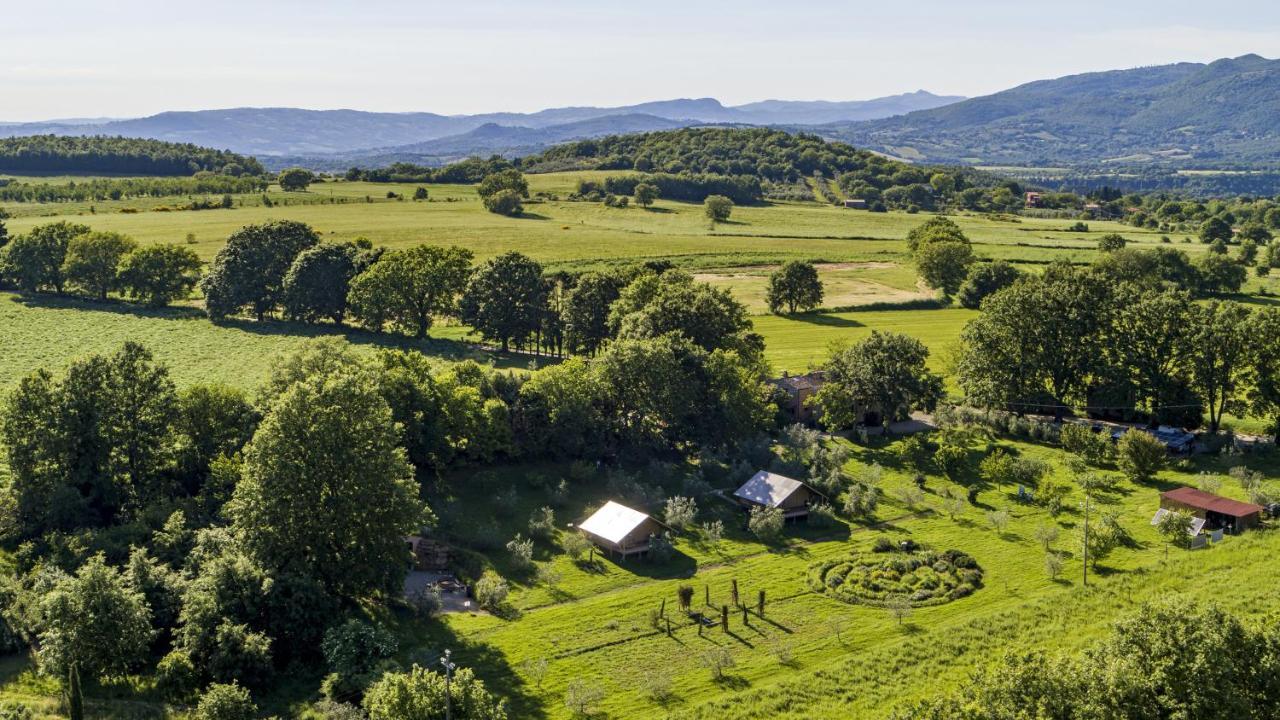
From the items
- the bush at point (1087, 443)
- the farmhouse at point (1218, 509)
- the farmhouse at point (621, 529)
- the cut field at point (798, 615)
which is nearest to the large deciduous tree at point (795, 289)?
→ the bush at point (1087, 443)

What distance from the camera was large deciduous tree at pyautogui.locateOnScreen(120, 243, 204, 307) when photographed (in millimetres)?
117750

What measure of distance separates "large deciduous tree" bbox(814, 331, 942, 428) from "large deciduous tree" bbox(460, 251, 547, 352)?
3328 centimetres

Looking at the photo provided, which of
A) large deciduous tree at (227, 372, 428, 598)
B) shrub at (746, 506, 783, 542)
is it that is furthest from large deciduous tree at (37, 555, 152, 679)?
shrub at (746, 506, 783, 542)

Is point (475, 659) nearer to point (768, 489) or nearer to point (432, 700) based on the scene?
point (432, 700)

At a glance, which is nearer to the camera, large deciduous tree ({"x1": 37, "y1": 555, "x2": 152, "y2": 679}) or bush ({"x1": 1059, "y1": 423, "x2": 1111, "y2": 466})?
large deciduous tree ({"x1": 37, "y1": 555, "x2": 152, "y2": 679})

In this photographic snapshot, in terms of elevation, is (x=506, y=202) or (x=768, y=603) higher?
(x=506, y=202)

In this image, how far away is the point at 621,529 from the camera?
55406 mm

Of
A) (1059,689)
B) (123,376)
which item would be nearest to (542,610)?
(1059,689)

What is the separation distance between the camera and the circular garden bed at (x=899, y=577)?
4938 cm

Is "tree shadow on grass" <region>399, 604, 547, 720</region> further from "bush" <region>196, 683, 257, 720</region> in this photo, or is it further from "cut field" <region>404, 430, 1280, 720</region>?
"bush" <region>196, 683, 257, 720</region>

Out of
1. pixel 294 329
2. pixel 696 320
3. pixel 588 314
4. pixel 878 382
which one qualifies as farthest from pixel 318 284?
pixel 878 382

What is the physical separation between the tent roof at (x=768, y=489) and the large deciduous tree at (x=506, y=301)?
4023 centimetres

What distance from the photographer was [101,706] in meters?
40.0

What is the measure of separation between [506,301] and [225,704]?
205 feet
